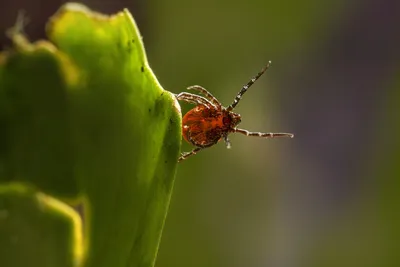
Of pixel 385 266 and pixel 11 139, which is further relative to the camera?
pixel 385 266

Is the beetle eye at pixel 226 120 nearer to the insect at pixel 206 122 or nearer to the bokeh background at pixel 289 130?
the insect at pixel 206 122

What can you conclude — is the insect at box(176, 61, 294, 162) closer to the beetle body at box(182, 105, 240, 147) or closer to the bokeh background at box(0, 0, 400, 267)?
the beetle body at box(182, 105, 240, 147)

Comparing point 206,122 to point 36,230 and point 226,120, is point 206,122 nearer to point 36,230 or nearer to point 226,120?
point 226,120

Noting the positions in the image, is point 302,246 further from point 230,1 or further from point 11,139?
point 11,139

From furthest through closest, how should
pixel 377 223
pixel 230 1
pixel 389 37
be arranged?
pixel 389 37, pixel 377 223, pixel 230 1

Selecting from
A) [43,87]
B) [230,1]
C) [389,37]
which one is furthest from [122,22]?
[389,37]

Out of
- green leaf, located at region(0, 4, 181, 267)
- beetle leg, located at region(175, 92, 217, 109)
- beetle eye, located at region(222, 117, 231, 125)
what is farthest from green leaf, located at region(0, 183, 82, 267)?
beetle eye, located at region(222, 117, 231, 125)

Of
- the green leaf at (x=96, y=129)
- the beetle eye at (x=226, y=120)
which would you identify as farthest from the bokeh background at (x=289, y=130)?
the green leaf at (x=96, y=129)
